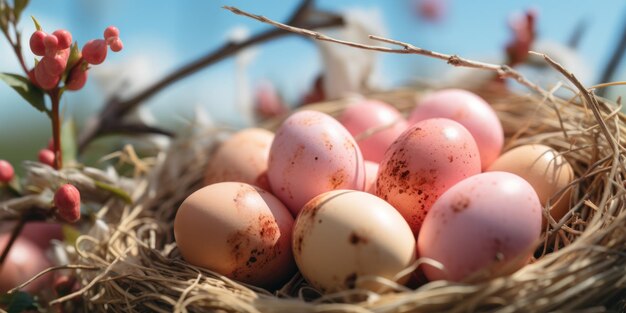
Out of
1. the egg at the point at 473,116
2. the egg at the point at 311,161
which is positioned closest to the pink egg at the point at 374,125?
the egg at the point at 473,116

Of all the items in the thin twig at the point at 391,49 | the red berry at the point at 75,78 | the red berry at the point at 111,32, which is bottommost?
the red berry at the point at 75,78

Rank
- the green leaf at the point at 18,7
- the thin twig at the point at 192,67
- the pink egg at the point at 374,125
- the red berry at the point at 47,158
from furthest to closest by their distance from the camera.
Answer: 1. the thin twig at the point at 192,67
2. the pink egg at the point at 374,125
3. the red berry at the point at 47,158
4. the green leaf at the point at 18,7

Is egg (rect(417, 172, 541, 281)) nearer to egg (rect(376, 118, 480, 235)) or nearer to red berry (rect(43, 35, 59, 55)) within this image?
egg (rect(376, 118, 480, 235))

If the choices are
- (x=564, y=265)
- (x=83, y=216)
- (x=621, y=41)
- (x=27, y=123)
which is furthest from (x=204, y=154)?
(x=27, y=123)

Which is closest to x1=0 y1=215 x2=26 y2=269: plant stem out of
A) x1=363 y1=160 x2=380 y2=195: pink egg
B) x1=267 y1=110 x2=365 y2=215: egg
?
x1=267 y1=110 x2=365 y2=215: egg

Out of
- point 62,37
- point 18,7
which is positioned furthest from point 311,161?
point 18,7

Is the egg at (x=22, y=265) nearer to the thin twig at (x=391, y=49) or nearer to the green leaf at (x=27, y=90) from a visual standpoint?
the green leaf at (x=27, y=90)

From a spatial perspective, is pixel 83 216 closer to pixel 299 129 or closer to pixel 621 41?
pixel 299 129
